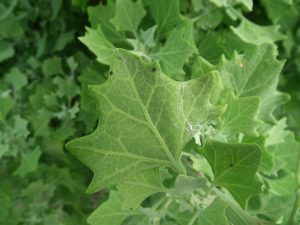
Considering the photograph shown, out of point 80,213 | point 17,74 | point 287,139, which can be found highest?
point 17,74

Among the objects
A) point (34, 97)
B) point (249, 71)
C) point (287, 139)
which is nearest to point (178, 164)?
point (249, 71)

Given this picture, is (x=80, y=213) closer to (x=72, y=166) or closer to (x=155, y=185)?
(x=72, y=166)

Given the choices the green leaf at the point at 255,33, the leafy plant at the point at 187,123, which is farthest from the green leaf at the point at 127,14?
the green leaf at the point at 255,33

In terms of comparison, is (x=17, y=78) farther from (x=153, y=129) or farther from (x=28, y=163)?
(x=153, y=129)

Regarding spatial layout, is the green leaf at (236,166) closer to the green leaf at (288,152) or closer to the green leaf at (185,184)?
the green leaf at (185,184)

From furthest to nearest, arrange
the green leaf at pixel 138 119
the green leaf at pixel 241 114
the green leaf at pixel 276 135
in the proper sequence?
the green leaf at pixel 276 135 < the green leaf at pixel 241 114 < the green leaf at pixel 138 119

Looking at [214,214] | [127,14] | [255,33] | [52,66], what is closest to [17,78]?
[52,66]
